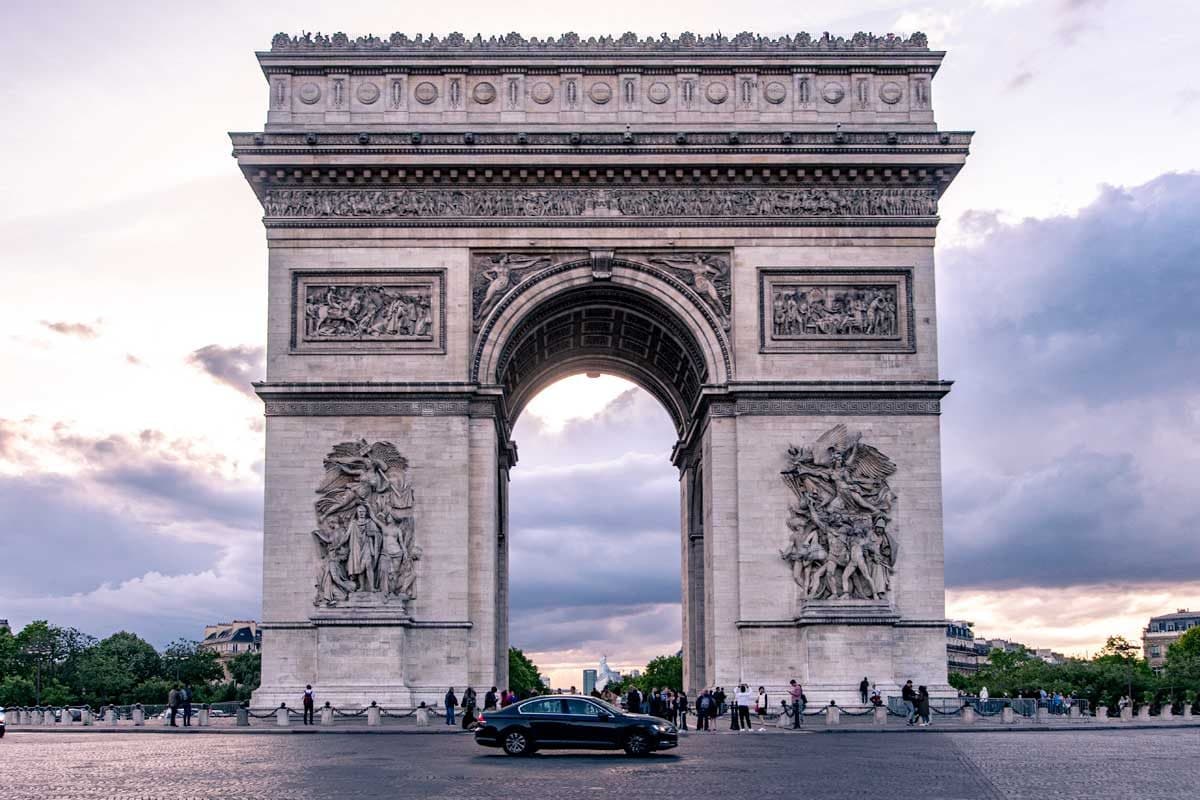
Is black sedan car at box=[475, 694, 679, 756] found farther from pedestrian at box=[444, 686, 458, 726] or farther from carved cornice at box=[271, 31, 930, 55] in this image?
carved cornice at box=[271, 31, 930, 55]

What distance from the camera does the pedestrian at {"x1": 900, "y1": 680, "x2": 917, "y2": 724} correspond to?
38125 millimetres

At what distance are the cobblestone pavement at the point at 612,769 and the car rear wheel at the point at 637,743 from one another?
0.23 m

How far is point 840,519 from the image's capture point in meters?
41.0

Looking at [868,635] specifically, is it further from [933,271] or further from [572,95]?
[572,95]

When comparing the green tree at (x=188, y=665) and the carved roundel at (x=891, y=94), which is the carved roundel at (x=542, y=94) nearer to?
the carved roundel at (x=891, y=94)

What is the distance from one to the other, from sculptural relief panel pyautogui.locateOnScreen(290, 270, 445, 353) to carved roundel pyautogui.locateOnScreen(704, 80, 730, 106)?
8817 millimetres

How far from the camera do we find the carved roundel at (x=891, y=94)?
1708 inches

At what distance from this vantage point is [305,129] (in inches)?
1677

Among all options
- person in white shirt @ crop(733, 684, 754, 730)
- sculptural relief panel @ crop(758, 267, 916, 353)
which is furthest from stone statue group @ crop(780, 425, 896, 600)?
person in white shirt @ crop(733, 684, 754, 730)

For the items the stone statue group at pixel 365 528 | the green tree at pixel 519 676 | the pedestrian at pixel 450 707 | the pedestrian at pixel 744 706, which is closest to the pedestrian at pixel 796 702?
the pedestrian at pixel 744 706

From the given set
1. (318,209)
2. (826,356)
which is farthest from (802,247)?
(318,209)

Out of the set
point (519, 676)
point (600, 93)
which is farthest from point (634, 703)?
point (519, 676)

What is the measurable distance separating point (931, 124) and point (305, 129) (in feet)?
55.3

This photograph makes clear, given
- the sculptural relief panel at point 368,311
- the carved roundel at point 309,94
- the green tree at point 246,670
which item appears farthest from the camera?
the green tree at point 246,670
